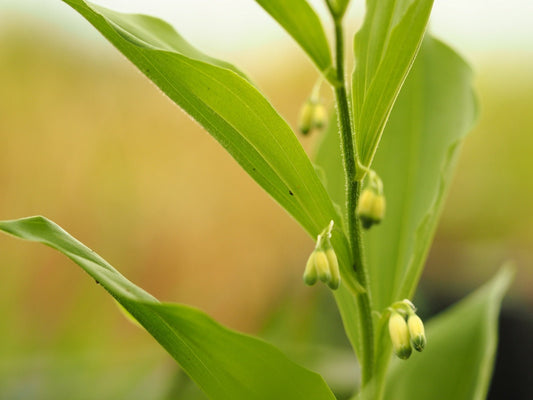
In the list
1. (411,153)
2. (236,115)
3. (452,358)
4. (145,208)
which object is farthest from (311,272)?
(145,208)

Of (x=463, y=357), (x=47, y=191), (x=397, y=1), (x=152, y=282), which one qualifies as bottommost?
(x=152, y=282)

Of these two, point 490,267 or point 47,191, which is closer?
point 47,191

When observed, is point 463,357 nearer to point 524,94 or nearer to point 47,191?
point 47,191

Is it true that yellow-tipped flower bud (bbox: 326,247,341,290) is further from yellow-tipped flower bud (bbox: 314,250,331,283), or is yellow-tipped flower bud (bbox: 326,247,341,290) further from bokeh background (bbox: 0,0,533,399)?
bokeh background (bbox: 0,0,533,399)

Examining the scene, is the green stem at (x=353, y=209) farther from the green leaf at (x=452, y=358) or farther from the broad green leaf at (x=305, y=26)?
the green leaf at (x=452, y=358)

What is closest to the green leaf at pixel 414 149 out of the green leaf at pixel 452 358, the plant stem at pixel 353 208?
the plant stem at pixel 353 208

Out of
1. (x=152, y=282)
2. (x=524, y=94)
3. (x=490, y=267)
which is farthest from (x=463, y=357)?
(x=524, y=94)

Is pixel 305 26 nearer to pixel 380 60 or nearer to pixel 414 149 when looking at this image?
pixel 380 60
